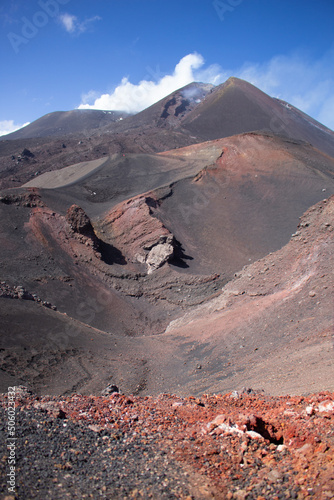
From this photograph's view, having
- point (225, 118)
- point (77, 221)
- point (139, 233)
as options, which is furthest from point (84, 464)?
point (225, 118)

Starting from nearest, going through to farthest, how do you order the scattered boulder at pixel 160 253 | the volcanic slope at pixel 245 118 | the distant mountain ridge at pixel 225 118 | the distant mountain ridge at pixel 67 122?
the scattered boulder at pixel 160 253 < the volcanic slope at pixel 245 118 < the distant mountain ridge at pixel 225 118 < the distant mountain ridge at pixel 67 122

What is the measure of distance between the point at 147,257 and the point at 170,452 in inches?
670

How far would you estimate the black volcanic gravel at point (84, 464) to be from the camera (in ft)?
11.2

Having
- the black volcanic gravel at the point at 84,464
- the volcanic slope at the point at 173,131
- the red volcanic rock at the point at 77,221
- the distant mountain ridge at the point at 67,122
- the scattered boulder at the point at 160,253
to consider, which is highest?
the distant mountain ridge at the point at 67,122

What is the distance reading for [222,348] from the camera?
11.4 metres

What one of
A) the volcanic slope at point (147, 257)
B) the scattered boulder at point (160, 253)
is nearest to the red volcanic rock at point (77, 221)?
the volcanic slope at point (147, 257)

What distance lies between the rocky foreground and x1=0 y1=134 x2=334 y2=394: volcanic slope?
3.27 metres

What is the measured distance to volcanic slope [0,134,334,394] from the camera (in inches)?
419

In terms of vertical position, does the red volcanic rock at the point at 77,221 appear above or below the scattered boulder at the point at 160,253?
above

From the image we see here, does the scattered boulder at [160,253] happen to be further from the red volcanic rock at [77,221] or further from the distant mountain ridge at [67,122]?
the distant mountain ridge at [67,122]

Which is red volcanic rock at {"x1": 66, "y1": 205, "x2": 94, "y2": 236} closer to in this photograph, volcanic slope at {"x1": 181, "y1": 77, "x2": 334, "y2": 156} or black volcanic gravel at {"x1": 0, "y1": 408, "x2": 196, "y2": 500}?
black volcanic gravel at {"x1": 0, "y1": 408, "x2": 196, "y2": 500}

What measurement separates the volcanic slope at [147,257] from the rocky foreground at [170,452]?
10.7 ft

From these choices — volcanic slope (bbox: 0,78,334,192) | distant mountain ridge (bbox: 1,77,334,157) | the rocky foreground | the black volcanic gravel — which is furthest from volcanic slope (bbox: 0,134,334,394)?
distant mountain ridge (bbox: 1,77,334,157)

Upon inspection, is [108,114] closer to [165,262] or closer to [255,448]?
[165,262]
